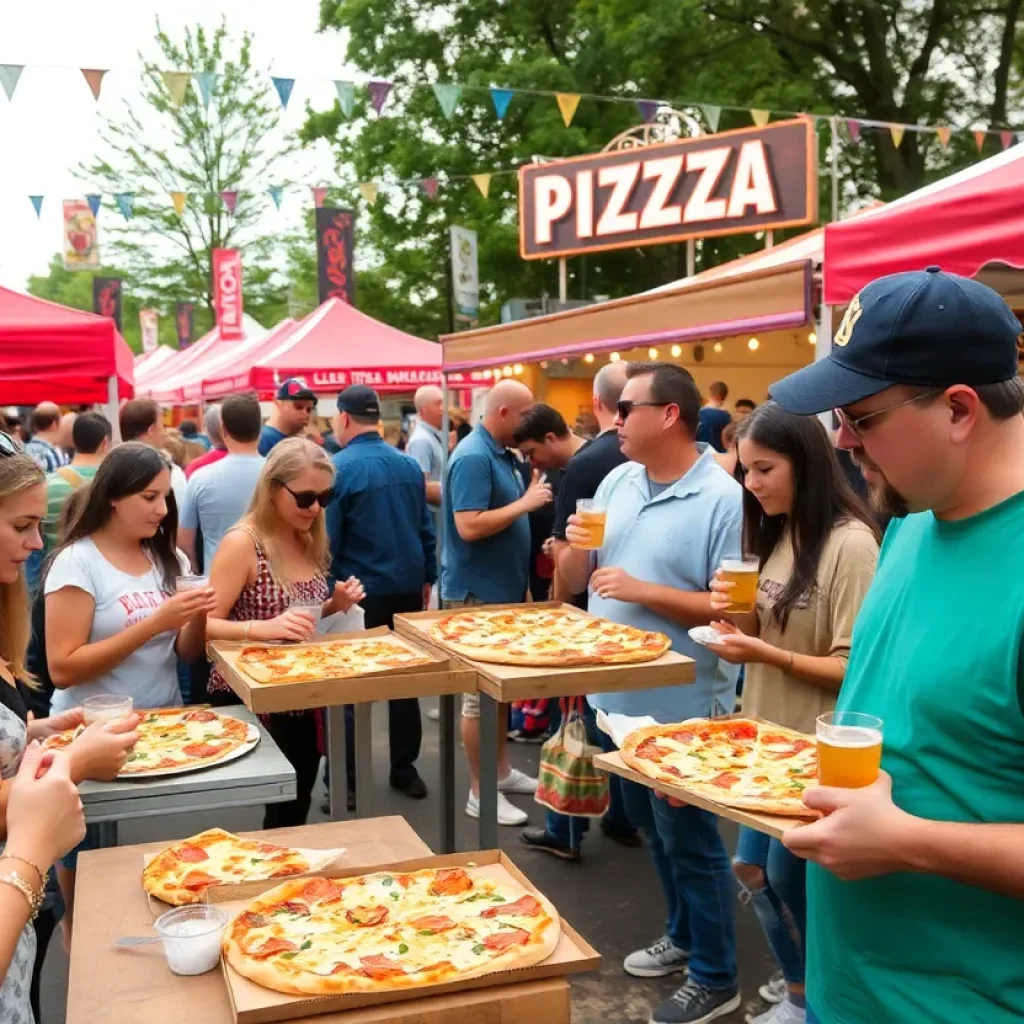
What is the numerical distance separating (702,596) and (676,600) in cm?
10

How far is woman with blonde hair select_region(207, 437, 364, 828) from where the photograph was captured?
4.11 m

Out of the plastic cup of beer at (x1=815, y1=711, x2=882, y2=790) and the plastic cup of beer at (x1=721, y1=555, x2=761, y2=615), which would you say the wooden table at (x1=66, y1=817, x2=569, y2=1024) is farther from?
the plastic cup of beer at (x1=721, y1=555, x2=761, y2=615)

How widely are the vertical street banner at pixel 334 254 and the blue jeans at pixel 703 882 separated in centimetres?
1793

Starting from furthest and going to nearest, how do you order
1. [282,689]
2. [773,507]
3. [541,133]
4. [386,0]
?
[386,0] → [541,133] → [773,507] → [282,689]

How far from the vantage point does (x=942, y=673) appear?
1603 millimetres

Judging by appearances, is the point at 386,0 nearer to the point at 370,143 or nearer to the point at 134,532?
the point at 370,143

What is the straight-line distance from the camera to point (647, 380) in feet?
13.0

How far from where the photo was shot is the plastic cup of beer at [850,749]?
1710 millimetres

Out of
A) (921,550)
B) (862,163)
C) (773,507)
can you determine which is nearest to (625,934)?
(773,507)

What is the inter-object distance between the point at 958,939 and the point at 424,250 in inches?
1007

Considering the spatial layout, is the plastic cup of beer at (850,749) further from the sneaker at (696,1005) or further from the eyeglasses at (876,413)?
the sneaker at (696,1005)

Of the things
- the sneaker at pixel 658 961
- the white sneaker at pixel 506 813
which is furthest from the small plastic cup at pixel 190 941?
the white sneaker at pixel 506 813

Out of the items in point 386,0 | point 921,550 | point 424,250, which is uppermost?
point 386,0

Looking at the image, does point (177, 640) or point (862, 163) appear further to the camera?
point (862, 163)
